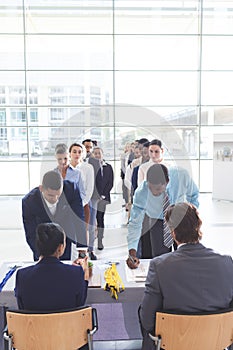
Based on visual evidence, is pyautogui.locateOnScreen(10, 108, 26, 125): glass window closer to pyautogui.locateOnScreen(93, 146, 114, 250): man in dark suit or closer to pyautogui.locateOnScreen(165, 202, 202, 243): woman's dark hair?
pyautogui.locateOnScreen(93, 146, 114, 250): man in dark suit

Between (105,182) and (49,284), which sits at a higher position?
(105,182)

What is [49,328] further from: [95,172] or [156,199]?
[95,172]

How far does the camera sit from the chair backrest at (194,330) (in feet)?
5.63

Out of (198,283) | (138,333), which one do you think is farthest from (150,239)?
(198,283)

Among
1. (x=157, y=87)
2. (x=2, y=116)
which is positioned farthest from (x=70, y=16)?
(x=2, y=116)

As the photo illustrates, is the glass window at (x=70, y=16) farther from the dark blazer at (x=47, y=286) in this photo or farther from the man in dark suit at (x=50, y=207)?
the dark blazer at (x=47, y=286)

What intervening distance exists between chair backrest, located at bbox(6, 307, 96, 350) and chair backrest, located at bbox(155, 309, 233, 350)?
364 mm

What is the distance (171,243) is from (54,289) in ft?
4.35

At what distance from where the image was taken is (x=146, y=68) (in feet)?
31.5

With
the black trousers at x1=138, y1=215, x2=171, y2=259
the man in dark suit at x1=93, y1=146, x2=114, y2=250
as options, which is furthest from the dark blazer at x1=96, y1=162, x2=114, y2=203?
the black trousers at x1=138, y1=215, x2=171, y2=259

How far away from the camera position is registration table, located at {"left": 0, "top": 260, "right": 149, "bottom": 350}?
2.18 meters

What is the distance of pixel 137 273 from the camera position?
2404 millimetres

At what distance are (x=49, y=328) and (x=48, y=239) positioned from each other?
42 cm

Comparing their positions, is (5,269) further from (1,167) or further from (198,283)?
(1,167)
